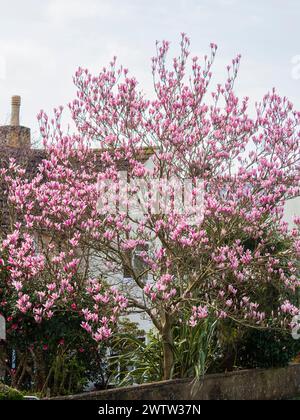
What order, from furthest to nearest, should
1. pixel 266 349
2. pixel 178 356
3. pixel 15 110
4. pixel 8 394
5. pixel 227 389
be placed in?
pixel 15 110, pixel 266 349, pixel 227 389, pixel 178 356, pixel 8 394

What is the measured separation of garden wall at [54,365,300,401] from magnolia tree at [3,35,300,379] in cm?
62

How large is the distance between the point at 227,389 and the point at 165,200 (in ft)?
14.3

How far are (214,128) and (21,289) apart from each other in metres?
4.29

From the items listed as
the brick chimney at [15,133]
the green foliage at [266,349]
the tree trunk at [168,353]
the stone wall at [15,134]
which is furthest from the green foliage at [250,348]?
the stone wall at [15,134]

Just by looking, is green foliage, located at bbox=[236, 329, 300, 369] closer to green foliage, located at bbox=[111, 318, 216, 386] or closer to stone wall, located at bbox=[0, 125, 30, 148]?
green foliage, located at bbox=[111, 318, 216, 386]

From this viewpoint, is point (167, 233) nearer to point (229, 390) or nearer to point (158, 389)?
point (158, 389)

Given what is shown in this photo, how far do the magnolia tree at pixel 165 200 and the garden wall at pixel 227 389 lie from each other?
2.04 ft

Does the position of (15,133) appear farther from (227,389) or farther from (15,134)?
(227,389)

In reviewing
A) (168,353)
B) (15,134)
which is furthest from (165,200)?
(15,134)

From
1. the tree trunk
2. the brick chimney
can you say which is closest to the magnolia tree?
the tree trunk

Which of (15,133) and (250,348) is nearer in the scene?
(250,348)

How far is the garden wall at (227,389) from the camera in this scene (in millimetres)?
12672

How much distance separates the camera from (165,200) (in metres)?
12.5

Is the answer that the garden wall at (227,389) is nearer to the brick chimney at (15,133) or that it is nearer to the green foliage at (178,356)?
the green foliage at (178,356)
